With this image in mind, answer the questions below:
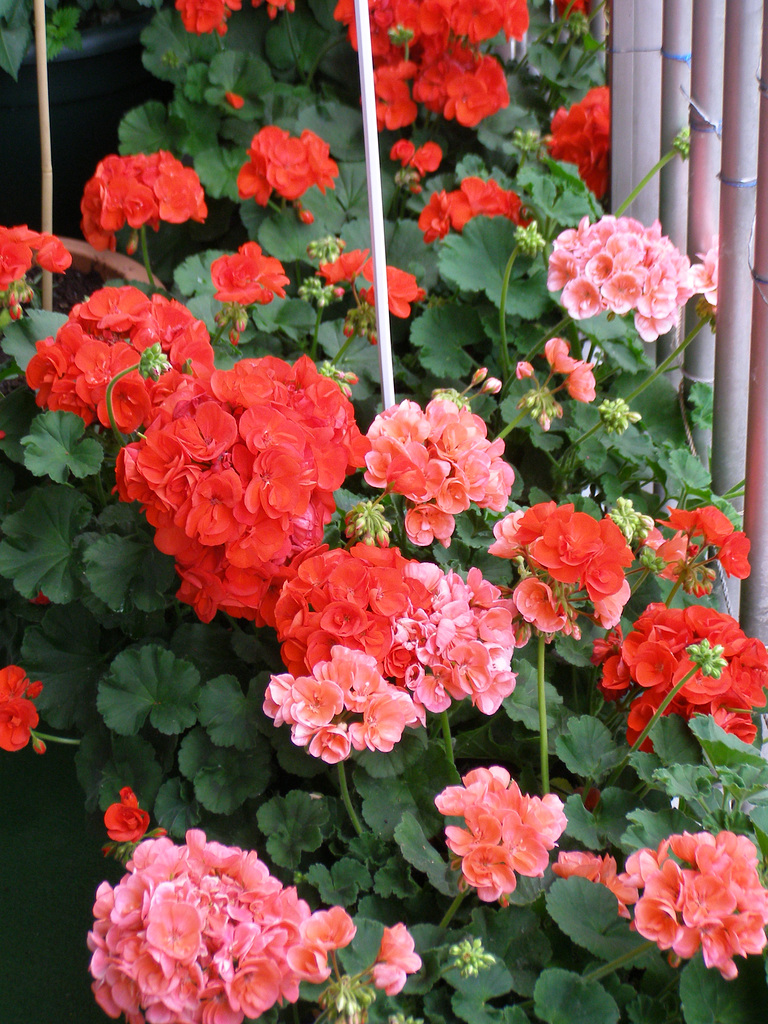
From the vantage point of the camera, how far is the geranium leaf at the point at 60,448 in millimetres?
1019

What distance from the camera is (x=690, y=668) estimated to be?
0.90m

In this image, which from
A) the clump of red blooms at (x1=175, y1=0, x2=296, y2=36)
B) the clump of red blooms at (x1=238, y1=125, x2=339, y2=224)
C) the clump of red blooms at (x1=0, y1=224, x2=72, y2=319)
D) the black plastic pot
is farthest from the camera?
the black plastic pot

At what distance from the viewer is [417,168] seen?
168 cm

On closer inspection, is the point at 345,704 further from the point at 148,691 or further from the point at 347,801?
the point at 148,691

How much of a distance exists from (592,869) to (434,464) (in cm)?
39

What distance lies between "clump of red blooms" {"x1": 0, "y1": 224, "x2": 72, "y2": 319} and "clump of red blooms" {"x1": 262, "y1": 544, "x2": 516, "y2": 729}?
1.73ft

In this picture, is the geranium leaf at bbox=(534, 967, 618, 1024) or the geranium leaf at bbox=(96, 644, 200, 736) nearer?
the geranium leaf at bbox=(534, 967, 618, 1024)

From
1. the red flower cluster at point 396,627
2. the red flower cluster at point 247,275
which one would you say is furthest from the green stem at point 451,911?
the red flower cluster at point 247,275

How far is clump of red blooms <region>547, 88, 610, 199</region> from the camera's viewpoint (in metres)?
1.56

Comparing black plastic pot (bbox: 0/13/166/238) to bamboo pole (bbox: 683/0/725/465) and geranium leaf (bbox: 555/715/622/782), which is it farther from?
geranium leaf (bbox: 555/715/622/782)

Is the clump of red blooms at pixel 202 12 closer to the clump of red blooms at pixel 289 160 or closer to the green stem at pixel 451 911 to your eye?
the clump of red blooms at pixel 289 160

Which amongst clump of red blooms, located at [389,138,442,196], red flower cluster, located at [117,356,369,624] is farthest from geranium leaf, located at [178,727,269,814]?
clump of red blooms, located at [389,138,442,196]

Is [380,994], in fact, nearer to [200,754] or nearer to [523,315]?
[200,754]

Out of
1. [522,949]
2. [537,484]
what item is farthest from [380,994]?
[537,484]
